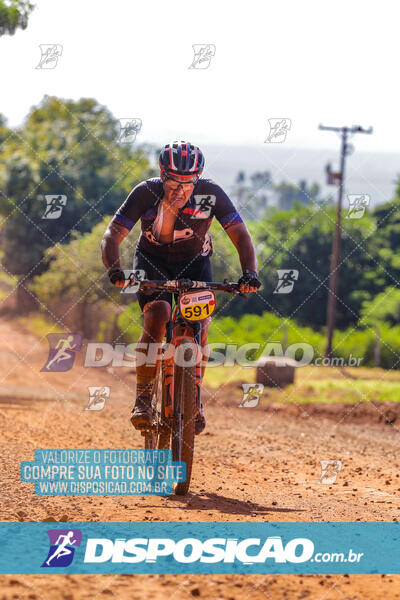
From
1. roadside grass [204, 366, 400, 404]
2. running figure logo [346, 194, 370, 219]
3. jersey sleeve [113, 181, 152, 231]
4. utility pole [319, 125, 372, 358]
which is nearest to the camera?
jersey sleeve [113, 181, 152, 231]

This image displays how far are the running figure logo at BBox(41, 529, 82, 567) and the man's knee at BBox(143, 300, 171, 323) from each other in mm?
2089

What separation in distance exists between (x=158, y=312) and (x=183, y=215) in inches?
36.5

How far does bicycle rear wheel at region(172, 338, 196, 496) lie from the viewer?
6.68 metres

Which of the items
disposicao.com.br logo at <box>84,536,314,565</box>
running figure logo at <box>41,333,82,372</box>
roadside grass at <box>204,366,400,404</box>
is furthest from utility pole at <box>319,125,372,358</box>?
disposicao.com.br logo at <box>84,536,314,565</box>

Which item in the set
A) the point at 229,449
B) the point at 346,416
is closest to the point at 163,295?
the point at 229,449

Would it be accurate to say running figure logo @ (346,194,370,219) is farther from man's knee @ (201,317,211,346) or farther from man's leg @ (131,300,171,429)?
man's leg @ (131,300,171,429)

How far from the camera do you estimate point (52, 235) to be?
36.2m

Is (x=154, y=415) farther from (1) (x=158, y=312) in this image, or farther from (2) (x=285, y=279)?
(2) (x=285, y=279)

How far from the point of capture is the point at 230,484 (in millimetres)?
7664

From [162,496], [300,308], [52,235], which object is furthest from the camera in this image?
[300,308]

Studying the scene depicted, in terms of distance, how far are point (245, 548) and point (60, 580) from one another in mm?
1285

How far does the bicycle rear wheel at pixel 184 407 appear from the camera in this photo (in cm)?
668

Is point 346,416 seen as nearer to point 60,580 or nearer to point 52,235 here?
A: point 60,580

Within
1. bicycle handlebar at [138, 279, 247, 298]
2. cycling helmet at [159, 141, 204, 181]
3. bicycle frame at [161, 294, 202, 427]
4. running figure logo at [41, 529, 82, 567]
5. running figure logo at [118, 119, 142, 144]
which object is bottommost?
running figure logo at [41, 529, 82, 567]
